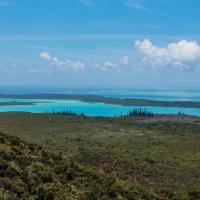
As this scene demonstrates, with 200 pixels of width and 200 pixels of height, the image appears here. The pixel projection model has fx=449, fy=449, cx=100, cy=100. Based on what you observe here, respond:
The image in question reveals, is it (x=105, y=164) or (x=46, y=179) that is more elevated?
(x=46, y=179)

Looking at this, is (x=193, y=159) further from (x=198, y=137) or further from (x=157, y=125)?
(x=157, y=125)

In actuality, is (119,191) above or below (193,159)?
above

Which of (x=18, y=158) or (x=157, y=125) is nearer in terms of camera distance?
(x=18, y=158)

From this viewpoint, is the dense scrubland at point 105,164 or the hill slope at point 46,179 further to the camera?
the dense scrubland at point 105,164

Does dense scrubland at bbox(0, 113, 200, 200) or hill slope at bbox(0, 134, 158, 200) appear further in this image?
dense scrubland at bbox(0, 113, 200, 200)

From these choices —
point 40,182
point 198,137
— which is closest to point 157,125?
point 198,137

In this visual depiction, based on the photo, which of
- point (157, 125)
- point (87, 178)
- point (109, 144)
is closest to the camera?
point (87, 178)

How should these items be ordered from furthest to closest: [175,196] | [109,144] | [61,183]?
[109,144]
[175,196]
[61,183]

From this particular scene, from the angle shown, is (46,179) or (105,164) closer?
(46,179)
